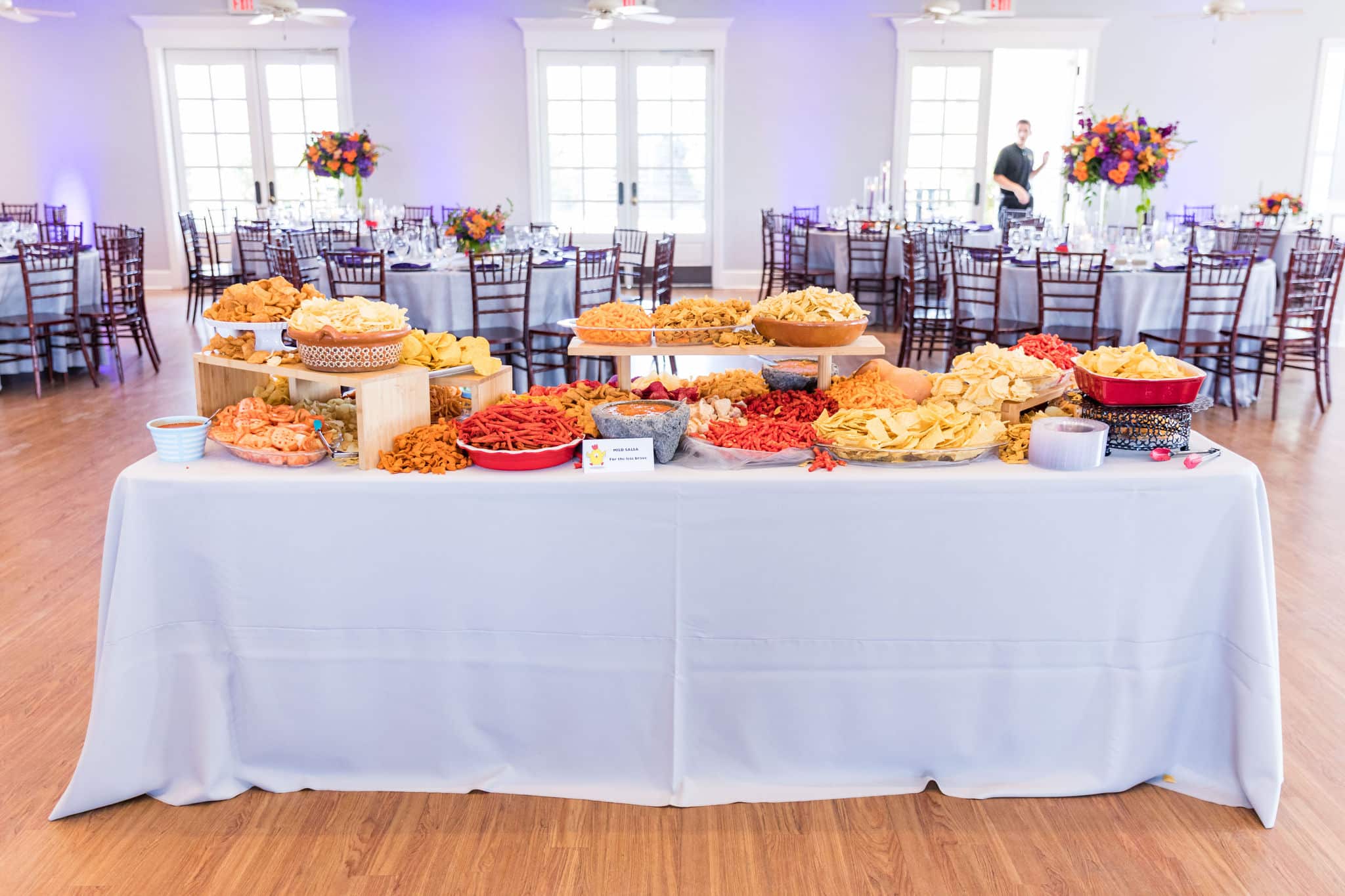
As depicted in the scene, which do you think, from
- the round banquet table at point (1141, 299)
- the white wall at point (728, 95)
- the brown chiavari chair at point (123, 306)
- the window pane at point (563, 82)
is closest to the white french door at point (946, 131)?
the white wall at point (728, 95)

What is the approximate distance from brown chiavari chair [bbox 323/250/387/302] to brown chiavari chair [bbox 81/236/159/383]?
6.20 ft

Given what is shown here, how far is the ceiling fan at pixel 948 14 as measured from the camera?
9.77 metres

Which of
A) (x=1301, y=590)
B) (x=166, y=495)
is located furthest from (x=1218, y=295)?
(x=166, y=495)

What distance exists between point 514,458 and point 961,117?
10.3 metres

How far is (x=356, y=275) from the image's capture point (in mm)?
6137

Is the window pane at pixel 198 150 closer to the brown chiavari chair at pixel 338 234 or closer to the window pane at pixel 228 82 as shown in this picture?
the window pane at pixel 228 82

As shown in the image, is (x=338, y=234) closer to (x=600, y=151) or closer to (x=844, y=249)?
(x=600, y=151)

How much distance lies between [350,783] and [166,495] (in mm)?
764

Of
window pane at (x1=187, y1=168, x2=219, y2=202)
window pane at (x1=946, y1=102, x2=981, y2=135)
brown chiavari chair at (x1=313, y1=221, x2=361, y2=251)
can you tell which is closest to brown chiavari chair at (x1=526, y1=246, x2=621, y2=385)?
brown chiavari chair at (x1=313, y1=221, x2=361, y2=251)

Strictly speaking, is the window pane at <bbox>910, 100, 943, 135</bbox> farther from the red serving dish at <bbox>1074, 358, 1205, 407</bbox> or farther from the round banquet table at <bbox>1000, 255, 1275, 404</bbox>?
the red serving dish at <bbox>1074, 358, 1205, 407</bbox>

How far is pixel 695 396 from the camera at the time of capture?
282cm

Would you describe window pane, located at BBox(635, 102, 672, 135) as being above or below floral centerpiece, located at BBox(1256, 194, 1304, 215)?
above

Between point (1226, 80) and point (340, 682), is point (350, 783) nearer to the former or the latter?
point (340, 682)

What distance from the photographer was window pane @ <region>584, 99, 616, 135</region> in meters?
11.2
